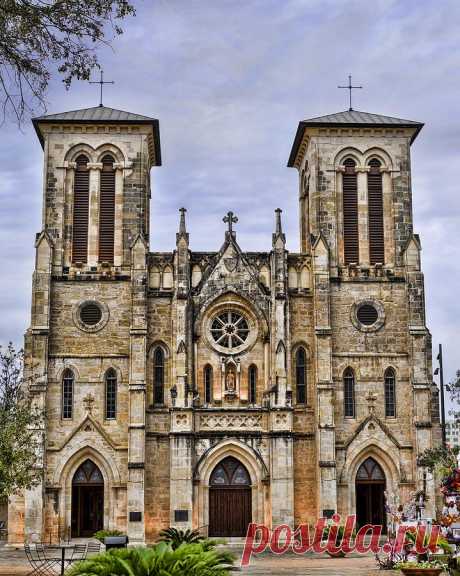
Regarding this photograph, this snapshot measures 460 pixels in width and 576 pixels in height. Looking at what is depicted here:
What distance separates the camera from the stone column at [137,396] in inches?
1635

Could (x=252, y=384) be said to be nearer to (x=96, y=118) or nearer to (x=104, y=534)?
(x=104, y=534)

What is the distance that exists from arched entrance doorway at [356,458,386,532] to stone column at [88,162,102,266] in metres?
15.3

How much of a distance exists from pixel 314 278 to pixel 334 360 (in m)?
3.77

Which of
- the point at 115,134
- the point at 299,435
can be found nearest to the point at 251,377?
the point at 299,435

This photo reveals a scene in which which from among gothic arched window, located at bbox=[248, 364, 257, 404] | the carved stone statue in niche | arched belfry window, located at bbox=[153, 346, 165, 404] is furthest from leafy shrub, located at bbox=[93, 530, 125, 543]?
gothic arched window, located at bbox=[248, 364, 257, 404]

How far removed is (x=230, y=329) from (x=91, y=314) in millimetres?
6287

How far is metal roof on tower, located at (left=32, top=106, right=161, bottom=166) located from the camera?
1820 inches

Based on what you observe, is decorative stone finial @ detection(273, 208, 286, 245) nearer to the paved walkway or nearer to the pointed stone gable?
the pointed stone gable

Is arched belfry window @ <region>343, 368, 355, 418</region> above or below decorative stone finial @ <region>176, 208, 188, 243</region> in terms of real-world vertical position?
below

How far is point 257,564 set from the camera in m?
33.4

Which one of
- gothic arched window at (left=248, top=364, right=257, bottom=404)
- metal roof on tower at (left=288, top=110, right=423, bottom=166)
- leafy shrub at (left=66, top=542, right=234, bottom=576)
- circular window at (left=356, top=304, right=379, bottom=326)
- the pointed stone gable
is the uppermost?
metal roof on tower at (left=288, top=110, right=423, bottom=166)

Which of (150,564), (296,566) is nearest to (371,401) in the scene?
(296,566)

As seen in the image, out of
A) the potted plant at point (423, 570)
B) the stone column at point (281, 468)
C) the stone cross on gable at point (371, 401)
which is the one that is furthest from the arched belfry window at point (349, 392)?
the potted plant at point (423, 570)

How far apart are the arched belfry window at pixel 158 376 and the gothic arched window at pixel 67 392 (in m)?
3.63
